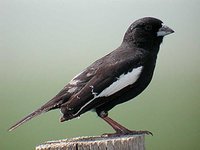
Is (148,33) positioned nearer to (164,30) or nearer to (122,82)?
(164,30)

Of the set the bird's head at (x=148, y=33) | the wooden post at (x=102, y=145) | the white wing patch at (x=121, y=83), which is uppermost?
the bird's head at (x=148, y=33)

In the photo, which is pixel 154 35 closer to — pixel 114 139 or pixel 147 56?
pixel 147 56

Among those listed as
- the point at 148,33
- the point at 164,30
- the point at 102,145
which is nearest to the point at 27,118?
the point at 102,145

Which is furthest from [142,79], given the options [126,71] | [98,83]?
[98,83]

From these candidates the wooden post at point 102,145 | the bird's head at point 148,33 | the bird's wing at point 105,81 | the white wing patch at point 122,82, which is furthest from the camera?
the bird's head at point 148,33

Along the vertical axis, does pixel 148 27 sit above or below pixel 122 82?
above

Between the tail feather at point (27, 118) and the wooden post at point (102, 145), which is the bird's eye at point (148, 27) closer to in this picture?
the tail feather at point (27, 118)

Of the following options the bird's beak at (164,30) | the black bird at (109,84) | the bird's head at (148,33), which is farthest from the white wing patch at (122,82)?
the bird's beak at (164,30)
